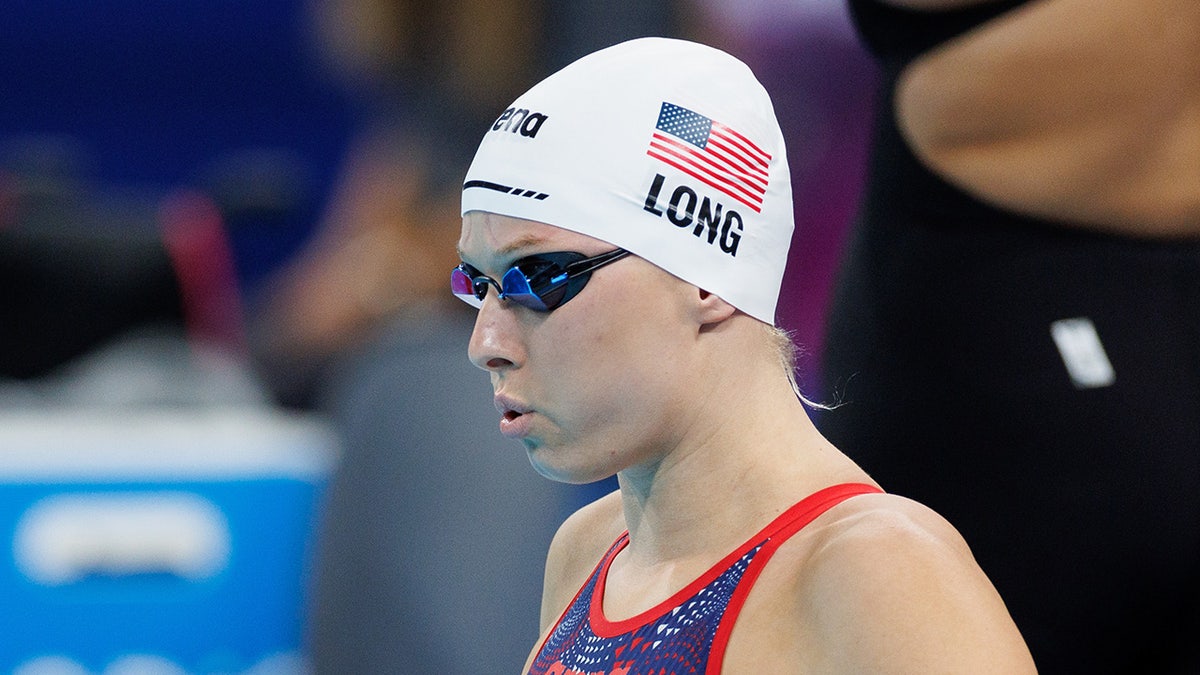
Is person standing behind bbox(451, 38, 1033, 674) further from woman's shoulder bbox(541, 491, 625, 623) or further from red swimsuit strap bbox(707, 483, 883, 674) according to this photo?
woman's shoulder bbox(541, 491, 625, 623)

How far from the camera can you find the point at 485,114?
6441mm

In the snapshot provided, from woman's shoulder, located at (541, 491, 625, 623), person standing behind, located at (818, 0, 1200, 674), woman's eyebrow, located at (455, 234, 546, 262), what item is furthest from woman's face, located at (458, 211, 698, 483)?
person standing behind, located at (818, 0, 1200, 674)

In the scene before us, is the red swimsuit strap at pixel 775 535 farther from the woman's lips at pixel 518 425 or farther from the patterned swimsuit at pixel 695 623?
the woman's lips at pixel 518 425

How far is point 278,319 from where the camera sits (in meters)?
6.99

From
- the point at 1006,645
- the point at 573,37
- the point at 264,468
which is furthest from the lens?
the point at 573,37

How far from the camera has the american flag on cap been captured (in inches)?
74.6

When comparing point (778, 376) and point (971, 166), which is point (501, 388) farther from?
point (971, 166)

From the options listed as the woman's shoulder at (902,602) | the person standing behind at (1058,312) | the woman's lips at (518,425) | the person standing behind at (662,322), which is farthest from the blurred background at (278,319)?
the woman's shoulder at (902,602)

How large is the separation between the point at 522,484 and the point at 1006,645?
3676 mm

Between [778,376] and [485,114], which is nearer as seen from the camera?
[778,376]

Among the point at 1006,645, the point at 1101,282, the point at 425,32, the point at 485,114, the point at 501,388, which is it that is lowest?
the point at 1006,645

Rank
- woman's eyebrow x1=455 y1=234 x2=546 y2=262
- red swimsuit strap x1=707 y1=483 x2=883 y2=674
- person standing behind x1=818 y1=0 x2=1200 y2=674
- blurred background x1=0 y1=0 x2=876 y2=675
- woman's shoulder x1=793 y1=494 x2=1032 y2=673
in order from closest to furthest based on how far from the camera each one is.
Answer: woman's shoulder x1=793 y1=494 x2=1032 y2=673 < red swimsuit strap x1=707 y1=483 x2=883 y2=674 < woman's eyebrow x1=455 y1=234 x2=546 y2=262 < person standing behind x1=818 y1=0 x2=1200 y2=674 < blurred background x1=0 y1=0 x2=876 y2=675

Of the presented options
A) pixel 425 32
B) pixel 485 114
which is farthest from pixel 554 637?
pixel 425 32

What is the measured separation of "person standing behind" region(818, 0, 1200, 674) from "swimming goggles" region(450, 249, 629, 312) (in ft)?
2.27
